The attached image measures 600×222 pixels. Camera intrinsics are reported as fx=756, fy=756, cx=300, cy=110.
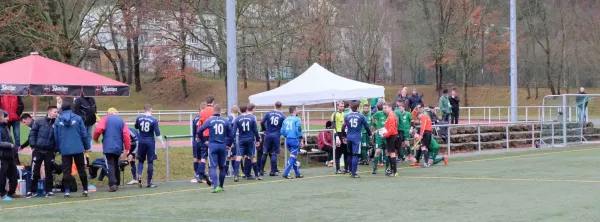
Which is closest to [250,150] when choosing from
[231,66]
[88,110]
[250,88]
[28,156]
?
[231,66]

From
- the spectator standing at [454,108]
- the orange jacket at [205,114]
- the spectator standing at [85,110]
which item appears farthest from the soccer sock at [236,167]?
the spectator standing at [454,108]

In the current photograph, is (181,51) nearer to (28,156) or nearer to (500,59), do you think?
(28,156)

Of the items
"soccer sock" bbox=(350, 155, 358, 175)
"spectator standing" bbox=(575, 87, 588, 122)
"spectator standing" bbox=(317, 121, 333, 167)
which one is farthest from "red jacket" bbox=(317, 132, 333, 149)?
"spectator standing" bbox=(575, 87, 588, 122)

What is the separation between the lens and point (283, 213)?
11844 millimetres

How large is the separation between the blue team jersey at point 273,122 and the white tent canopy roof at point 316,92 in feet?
13.2

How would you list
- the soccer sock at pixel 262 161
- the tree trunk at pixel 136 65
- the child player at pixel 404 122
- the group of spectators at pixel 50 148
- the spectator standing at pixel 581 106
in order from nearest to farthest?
1. the group of spectators at pixel 50 148
2. the soccer sock at pixel 262 161
3. the child player at pixel 404 122
4. the spectator standing at pixel 581 106
5. the tree trunk at pixel 136 65

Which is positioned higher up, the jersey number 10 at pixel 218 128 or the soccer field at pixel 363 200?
the jersey number 10 at pixel 218 128

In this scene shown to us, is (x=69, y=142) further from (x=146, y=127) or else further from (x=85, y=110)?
(x=85, y=110)

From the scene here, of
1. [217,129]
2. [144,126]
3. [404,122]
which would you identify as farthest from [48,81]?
[404,122]

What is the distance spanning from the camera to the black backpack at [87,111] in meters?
17.8

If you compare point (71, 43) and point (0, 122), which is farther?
point (71, 43)

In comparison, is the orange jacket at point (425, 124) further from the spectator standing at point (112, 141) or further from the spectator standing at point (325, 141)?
the spectator standing at point (112, 141)

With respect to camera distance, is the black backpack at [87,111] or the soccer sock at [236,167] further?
the black backpack at [87,111]

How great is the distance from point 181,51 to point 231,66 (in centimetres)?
2098
